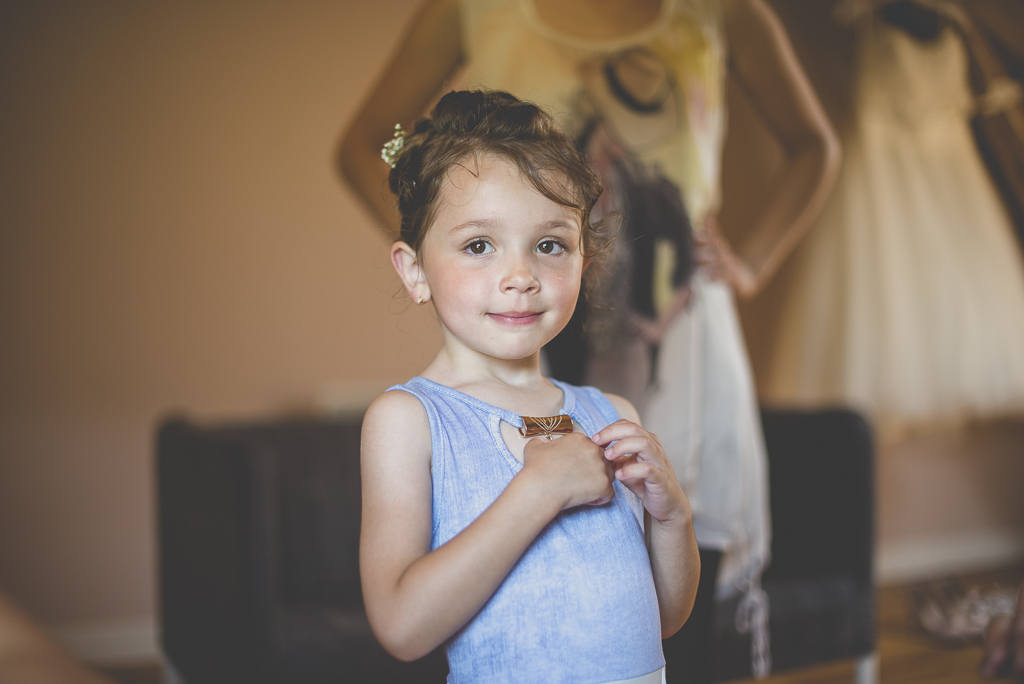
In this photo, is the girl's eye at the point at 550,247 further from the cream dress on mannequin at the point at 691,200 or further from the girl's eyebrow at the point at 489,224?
the cream dress on mannequin at the point at 691,200

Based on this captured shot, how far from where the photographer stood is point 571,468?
439mm

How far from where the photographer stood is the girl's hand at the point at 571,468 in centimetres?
43

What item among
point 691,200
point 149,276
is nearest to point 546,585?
point 691,200

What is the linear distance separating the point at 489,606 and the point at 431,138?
0.29 meters

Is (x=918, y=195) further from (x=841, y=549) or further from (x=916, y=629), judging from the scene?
(x=841, y=549)

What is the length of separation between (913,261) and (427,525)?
0.60 metres

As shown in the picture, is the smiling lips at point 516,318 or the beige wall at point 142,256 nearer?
the smiling lips at point 516,318

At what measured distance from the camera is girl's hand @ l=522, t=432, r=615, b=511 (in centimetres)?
43

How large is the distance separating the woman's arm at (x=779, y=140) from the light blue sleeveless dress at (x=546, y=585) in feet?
1.23

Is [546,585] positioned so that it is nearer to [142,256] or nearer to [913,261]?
[913,261]

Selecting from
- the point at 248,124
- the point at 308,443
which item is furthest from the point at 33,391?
→ the point at 248,124

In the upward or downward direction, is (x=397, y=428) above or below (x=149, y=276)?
below

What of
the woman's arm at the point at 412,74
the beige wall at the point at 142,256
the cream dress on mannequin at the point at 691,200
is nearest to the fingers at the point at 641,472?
the cream dress on mannequin at the point at 691,200

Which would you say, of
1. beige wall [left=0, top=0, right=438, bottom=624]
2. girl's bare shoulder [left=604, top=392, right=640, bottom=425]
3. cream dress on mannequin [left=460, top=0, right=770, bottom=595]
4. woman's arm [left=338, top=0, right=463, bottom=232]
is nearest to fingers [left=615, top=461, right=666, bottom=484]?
girl's bare shoulder [left=604, top=392, right=640, bottom=425]
